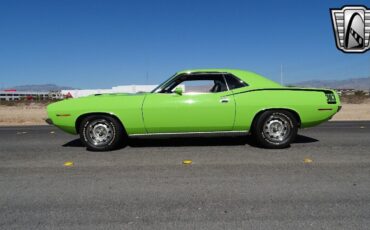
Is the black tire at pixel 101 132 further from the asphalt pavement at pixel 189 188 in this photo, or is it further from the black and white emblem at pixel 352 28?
the black and white emblem at pixel 352 28

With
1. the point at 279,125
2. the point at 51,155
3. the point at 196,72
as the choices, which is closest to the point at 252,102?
the point at 279,125

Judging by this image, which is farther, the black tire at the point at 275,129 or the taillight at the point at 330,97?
the taillight at the point at 330,97

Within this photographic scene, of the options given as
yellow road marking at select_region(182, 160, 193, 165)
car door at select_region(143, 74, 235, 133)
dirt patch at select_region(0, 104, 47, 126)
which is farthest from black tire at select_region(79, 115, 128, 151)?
dirt patch at select_region(0, 104, 47, 126)

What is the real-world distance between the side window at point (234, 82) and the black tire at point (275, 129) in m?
0.66

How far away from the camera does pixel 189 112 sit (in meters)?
5.86

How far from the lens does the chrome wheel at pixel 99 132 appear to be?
600 centimetres

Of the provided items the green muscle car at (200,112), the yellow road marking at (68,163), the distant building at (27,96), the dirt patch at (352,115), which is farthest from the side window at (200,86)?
the distant building at (27,96)

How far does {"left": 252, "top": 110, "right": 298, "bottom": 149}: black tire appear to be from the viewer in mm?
5926

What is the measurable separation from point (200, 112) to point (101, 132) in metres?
1.81

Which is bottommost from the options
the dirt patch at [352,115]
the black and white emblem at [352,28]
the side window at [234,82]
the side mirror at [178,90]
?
the dirt patch at [352,115]

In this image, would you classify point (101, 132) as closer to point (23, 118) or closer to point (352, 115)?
point (23, 118)

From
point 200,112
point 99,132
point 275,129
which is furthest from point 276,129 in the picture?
point 99,132

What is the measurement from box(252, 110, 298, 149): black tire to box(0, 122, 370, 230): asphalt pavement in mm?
168

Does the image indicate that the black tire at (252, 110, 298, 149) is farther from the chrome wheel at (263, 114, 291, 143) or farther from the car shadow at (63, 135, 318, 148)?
the car shadow at (63, 135, 318, 148)
